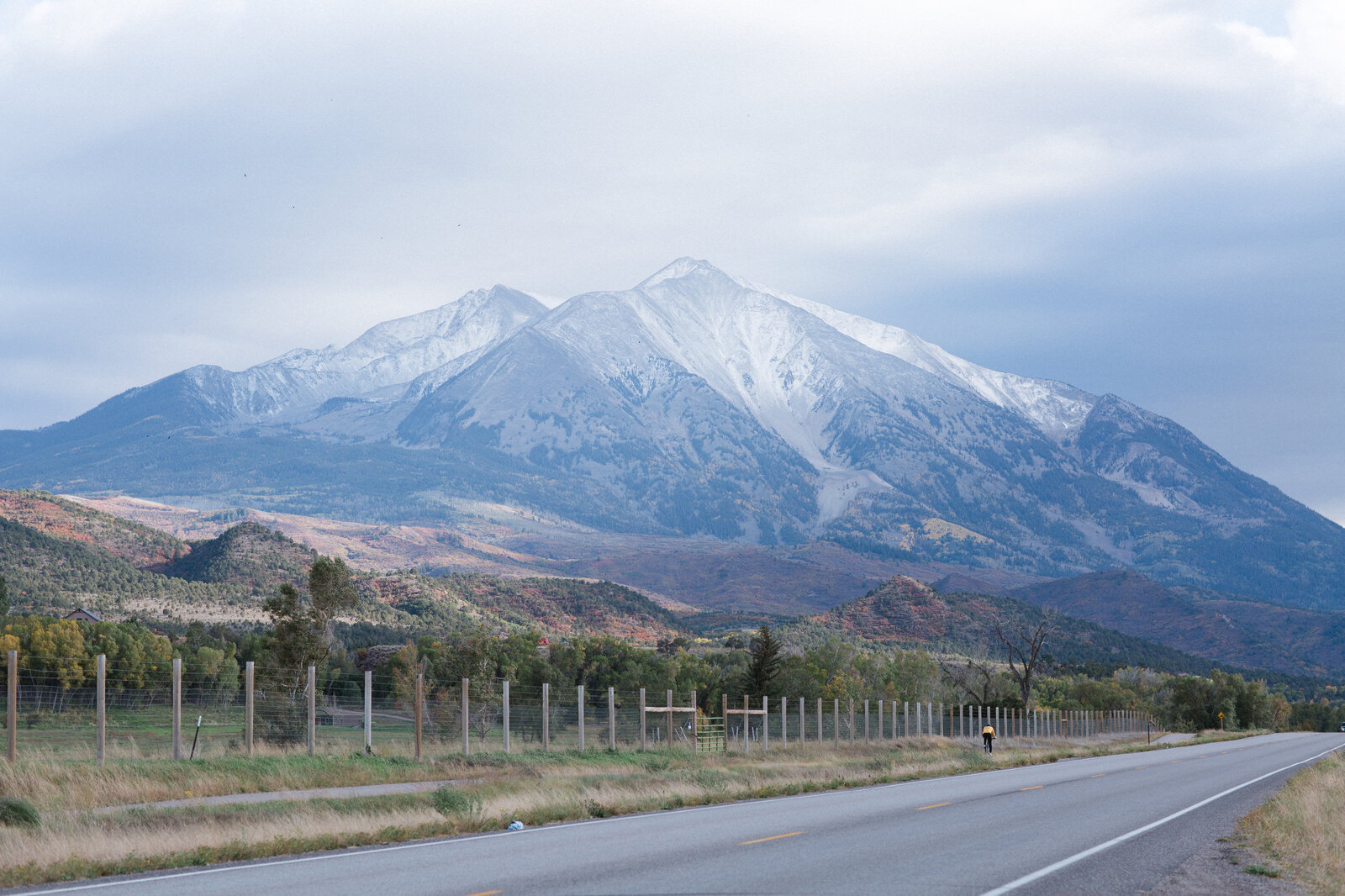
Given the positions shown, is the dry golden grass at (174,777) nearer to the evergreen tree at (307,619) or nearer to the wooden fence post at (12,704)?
the wooden fence post at (12,704)

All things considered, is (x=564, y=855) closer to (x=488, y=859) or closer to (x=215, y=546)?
(x=488, y=859)

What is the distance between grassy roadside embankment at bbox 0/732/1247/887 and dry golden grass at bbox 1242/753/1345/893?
9329 mm

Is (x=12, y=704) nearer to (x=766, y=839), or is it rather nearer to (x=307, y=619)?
(x=766, y=839)

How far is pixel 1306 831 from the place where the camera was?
17.4 metres

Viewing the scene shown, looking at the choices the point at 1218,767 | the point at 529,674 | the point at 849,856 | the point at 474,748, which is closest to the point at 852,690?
the point at 529,674

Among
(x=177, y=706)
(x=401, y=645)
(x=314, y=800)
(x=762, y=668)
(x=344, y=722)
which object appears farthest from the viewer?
(x=401, y=645)

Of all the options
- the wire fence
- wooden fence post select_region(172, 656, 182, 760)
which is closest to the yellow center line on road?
the wire fence

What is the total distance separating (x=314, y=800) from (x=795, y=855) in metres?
7.70

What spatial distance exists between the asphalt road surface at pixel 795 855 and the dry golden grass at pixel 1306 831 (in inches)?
27.9

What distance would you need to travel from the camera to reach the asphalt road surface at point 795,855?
38.9 ft

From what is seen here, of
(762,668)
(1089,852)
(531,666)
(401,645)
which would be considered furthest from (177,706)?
(401,645)

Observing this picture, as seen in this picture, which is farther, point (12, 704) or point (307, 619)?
point (307, 619)

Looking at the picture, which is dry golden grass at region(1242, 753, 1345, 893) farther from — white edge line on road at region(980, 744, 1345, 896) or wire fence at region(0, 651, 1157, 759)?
wire fence at region(0, 651, 1157, 759)

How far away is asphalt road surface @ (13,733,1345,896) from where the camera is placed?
11.9 metres
